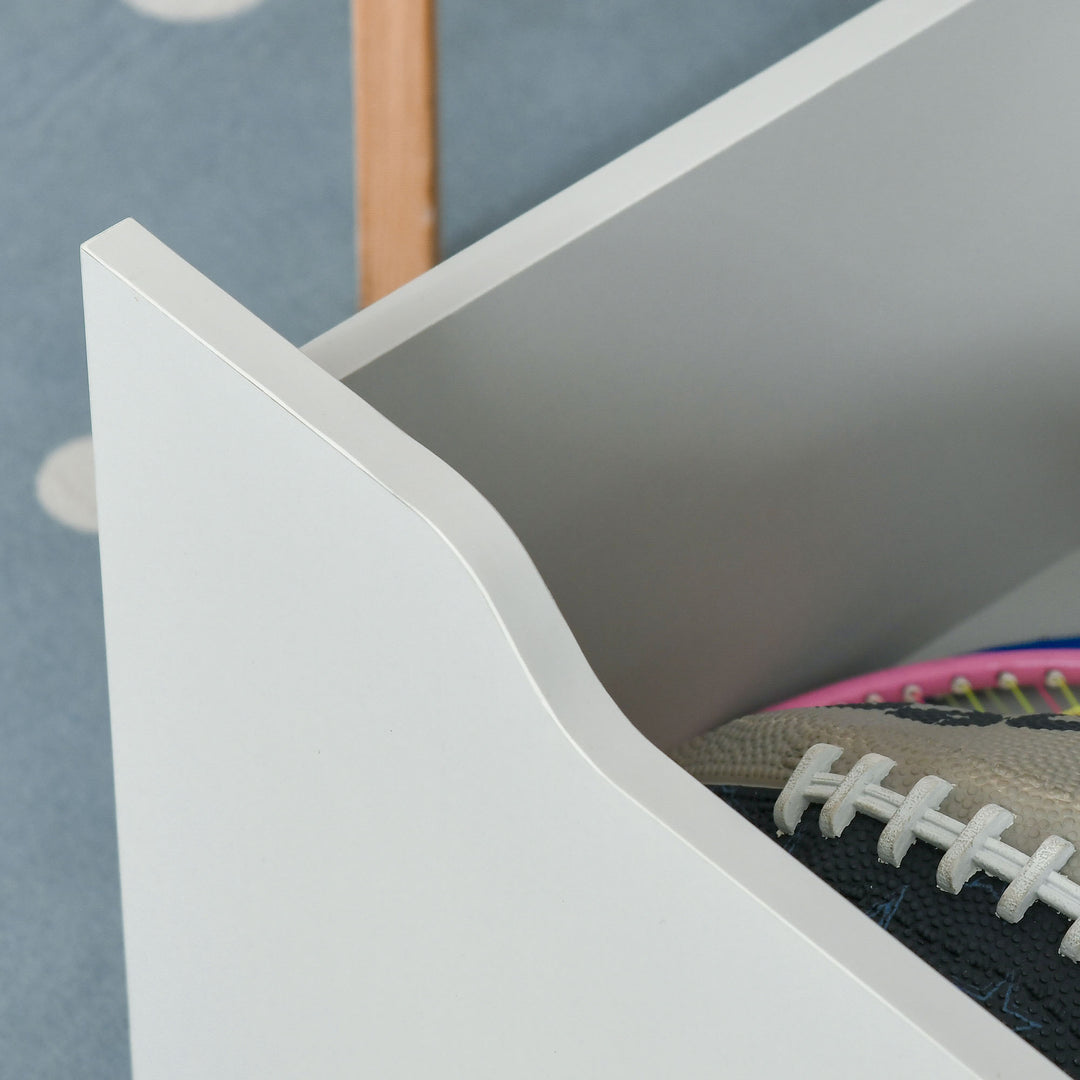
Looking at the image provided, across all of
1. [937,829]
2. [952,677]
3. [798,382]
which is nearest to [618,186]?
[798,382]

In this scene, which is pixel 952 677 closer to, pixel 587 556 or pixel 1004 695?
pixel 1004 695

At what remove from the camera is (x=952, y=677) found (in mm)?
690

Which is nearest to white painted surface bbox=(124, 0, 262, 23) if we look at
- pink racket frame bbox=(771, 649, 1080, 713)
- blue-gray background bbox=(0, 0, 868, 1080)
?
blue-gray background bbox=(0, 0, 868, 1080)

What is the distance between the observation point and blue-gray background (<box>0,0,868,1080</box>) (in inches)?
24.8

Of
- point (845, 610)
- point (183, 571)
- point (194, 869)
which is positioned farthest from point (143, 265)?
point (845, 610)

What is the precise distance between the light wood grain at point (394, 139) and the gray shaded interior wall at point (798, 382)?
0.63 feet

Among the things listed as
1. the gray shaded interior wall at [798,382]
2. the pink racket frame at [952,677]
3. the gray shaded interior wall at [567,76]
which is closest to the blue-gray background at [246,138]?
the gray shaded interior wall at [567,76]

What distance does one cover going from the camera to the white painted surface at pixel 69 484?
70cm

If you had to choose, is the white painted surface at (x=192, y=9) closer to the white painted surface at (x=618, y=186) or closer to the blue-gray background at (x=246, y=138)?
the blue-gray background at (x=246, y=138)

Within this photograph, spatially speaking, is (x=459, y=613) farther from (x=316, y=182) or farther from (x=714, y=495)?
(x=316, y=182)

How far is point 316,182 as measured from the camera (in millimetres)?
664

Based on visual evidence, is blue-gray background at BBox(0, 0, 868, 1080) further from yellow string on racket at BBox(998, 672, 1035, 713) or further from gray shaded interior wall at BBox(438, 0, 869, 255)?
yellow string on racket at BBox(998, 672, 1035, 713)

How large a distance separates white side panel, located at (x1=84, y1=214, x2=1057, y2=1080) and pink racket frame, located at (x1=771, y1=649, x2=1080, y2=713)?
0.36 m

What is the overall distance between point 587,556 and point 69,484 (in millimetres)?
323
